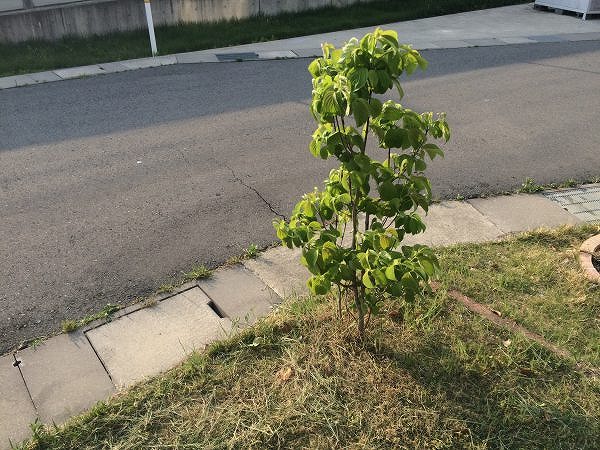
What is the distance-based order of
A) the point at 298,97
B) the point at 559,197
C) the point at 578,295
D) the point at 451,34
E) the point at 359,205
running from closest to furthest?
1. the point at 359,205
2. the point at 578,295
3. the point at 559,197
4. the point at 298,97
5. the point at 451,34

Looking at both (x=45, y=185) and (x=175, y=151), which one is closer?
(x=45, y=185)

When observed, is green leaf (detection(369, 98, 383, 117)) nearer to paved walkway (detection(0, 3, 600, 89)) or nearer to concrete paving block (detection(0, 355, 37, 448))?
concrete paving block (detection(0, 355, 37, 448))

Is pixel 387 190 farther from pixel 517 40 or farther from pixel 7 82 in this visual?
pixel 517 40

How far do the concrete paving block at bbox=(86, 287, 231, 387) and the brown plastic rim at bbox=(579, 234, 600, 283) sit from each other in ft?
9.22

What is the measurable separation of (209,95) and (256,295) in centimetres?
588

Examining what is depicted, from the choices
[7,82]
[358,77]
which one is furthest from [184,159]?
[7,82]

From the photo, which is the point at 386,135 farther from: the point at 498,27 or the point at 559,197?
the point at 498,27

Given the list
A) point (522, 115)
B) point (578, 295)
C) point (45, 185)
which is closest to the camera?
point (578, 295)

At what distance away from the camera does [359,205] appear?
3221 mm

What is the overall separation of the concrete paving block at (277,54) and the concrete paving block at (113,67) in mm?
2818

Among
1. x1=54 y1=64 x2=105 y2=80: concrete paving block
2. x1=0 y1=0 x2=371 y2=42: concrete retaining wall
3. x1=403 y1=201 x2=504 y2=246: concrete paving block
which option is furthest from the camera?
x1=0 y1=0 x2=371 y2=42: concrete retaining wall

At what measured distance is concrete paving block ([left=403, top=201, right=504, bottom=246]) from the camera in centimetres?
498

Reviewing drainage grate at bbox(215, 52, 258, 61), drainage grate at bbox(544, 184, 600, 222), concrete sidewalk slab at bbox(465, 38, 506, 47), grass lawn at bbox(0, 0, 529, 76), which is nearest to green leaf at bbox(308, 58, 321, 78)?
drainage grate at bbox(544, 184, 600, 222)

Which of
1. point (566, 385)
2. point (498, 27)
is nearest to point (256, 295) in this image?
point (566, 385)
